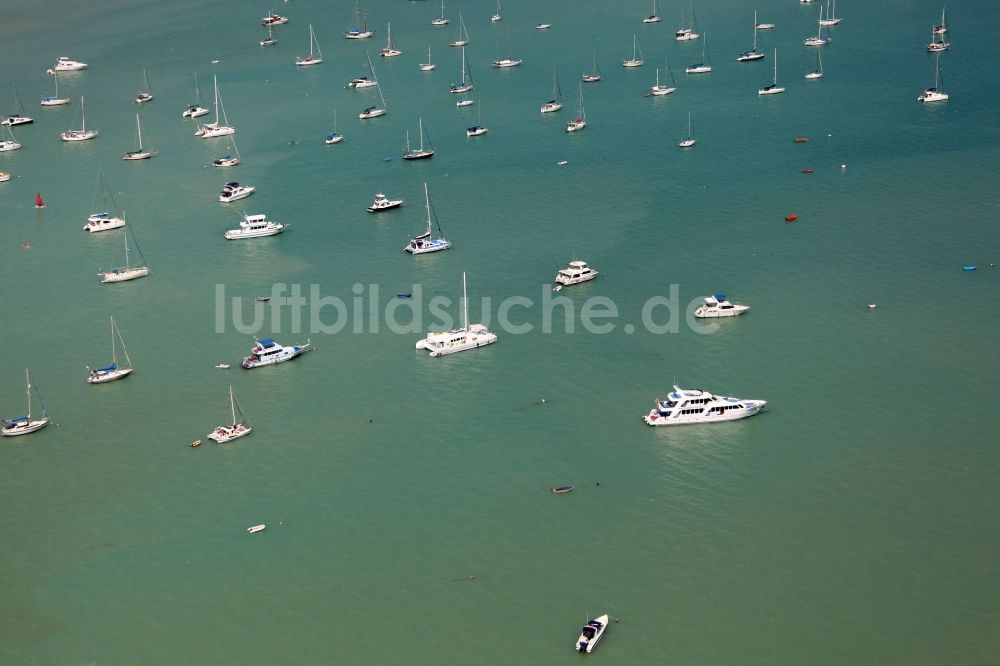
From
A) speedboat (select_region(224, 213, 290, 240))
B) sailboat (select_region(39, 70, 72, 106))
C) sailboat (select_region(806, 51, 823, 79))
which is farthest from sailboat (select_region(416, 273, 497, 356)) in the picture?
sailboat (select_region(39, 70, 72, 106))

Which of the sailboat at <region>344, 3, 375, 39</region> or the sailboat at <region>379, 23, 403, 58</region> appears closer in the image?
the sailboat at <region>379, 23, 403, 58</region>

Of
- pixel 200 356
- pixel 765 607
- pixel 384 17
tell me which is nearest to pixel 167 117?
pixel 384 17

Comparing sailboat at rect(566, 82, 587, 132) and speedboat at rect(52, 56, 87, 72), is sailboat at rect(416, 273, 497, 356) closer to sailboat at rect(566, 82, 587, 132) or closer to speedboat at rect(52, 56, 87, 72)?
sailboat at rect(566, 82, 587, 132)

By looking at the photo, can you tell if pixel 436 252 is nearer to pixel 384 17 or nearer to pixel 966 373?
pixel 966 373

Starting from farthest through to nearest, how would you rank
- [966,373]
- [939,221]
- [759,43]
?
[759,43]
[939,221]
[966,373]

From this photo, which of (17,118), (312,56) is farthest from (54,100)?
→ (312,56)

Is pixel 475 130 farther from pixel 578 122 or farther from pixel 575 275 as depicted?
pixel 575 275
